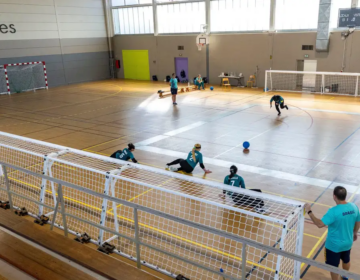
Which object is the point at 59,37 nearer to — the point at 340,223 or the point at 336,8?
the point at 336,8

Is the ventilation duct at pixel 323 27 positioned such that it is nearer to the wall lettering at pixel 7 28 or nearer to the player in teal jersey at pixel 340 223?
the player in teal jersey at pixel 340 223

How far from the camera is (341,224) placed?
18.0 ft

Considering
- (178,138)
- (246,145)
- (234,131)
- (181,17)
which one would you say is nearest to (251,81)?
(181,17)

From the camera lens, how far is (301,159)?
1305 cm

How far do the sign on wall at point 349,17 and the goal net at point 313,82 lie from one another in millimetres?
3602

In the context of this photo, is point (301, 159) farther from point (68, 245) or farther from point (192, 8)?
point (192, 8)

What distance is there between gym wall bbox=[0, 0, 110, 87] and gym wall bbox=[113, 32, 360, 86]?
3156 mm

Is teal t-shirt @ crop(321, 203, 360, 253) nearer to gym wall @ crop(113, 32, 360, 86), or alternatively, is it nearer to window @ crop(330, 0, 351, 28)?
gym wall @ crop(113, 32, 360, 86)

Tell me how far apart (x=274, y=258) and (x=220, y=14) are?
2840 cm

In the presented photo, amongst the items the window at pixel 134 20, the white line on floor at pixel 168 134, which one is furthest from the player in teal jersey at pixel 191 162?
the window at pixel 134 20

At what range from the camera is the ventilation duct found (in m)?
25.7

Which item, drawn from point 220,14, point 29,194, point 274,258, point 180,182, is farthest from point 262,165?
point 220,14

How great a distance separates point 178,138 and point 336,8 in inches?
718

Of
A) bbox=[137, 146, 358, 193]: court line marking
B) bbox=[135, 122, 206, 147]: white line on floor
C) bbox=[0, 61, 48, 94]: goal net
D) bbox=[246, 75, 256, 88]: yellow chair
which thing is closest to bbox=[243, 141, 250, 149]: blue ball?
bbox=[137, 146, 358, 193]: court line marking
